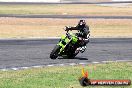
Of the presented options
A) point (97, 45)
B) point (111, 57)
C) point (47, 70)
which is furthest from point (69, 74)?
point (97, 45)

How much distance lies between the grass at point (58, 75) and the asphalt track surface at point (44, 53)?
6.45 feet

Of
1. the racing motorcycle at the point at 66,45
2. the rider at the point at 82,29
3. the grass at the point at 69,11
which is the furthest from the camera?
the grass at the point at 69,11

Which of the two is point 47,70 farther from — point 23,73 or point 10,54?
point 10,54

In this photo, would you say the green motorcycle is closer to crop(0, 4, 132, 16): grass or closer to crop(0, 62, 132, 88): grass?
crop(0, 62, 132, 88): grass

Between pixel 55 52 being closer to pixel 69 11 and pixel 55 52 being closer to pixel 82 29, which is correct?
pixel 82 29

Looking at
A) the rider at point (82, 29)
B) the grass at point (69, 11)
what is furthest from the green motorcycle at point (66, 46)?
the grass at point (69, 11)

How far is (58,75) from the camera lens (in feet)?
54.2

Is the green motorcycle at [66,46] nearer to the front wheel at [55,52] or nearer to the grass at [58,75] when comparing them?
the front wheel at [55,52]

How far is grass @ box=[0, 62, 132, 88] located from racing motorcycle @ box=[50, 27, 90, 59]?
2.39 m

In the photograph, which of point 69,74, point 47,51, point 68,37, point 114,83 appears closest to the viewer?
point 114,83

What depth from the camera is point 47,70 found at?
1805cm

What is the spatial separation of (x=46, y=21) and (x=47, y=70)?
3416 cm

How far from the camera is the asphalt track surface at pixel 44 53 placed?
20.9 metres

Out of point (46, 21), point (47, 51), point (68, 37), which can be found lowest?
point (46, 21)
